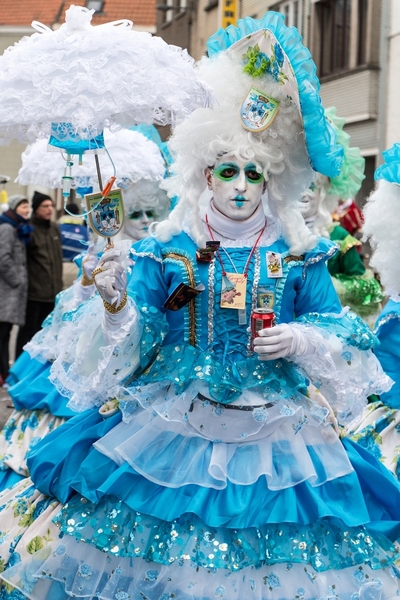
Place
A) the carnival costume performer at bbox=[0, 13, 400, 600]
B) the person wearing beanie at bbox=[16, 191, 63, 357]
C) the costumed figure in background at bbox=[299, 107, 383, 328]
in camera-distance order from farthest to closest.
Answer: the person wearing beanie at bbox=[16, 191, 63, 357], the costumed figure in background at bbox=[299, 107, 383, 328], the carnival costume performer at bbox=[0, 13, 400, 600]

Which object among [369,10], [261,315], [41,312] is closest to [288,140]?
[261,315]

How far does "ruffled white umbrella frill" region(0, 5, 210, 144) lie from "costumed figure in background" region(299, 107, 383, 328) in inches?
144

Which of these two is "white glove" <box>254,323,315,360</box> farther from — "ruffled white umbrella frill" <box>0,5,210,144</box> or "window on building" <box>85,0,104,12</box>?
"window on building" <box>85,0,104,12</box>

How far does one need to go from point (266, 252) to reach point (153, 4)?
2661cm


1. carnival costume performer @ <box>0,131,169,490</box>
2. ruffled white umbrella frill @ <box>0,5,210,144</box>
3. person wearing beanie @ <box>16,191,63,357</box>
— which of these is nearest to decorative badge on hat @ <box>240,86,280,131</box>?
ruffled white umbrella frill @ <box>0,5,210,144</box>

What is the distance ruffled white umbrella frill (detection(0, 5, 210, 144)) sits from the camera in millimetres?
2889

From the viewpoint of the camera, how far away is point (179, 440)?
3.27 m

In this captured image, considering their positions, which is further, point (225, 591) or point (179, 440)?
point (179, 440)

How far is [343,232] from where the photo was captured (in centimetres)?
753

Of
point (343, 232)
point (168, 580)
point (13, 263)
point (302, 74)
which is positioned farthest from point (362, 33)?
point (168, 580)

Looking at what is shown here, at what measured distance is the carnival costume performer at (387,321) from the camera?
468 centimetres

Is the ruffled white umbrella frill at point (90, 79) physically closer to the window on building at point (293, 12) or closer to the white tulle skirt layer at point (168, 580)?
the white tulle skirt layer at point (168, 580)

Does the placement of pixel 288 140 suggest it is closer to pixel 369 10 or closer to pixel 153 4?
pixel 369 10

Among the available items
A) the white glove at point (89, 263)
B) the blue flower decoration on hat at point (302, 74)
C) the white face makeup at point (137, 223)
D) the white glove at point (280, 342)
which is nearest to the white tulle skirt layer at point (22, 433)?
the white glove at point (89, 263)
